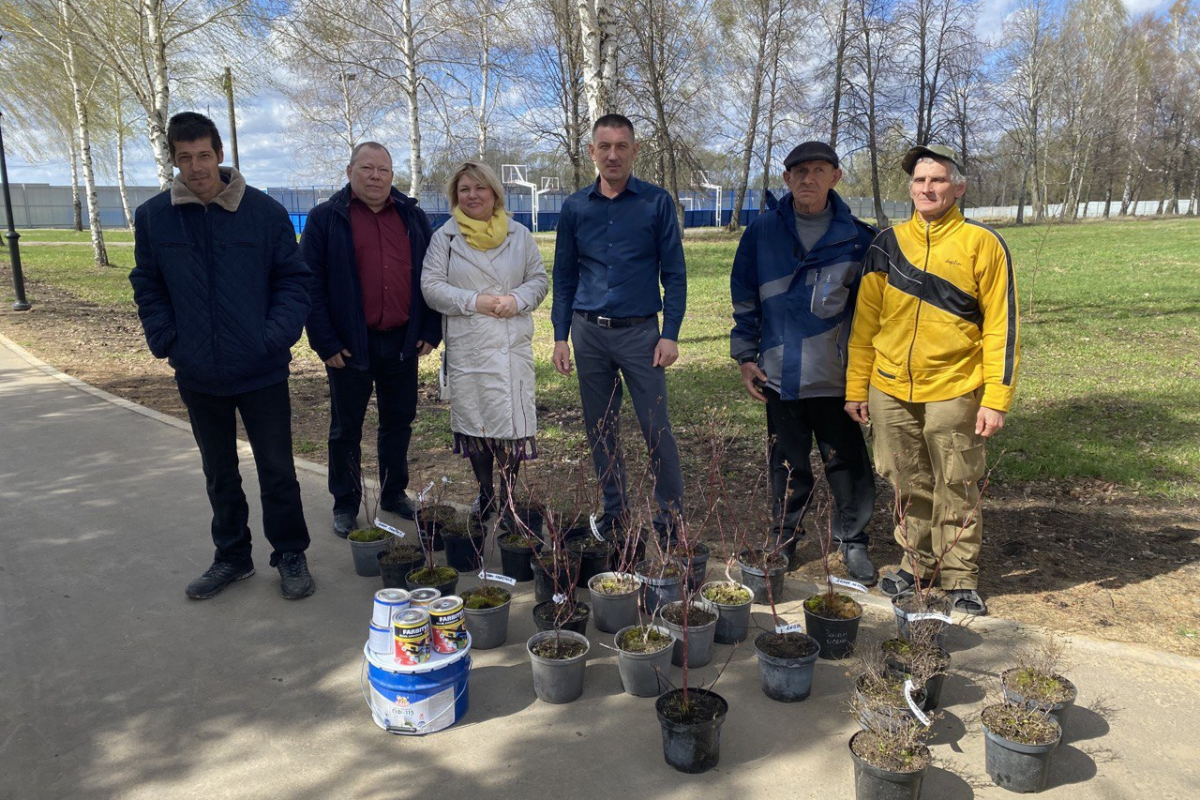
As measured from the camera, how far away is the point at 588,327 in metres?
4.32

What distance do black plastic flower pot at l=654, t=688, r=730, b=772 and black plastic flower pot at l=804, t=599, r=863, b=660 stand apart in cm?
78

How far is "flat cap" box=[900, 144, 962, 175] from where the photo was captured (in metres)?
3.35

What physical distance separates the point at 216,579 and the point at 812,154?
358cm

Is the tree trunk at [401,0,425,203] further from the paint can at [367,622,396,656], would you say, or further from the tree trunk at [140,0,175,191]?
the paint can at [367,622,396,656]

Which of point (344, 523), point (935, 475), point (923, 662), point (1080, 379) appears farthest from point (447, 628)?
Result: point (1080, 379)

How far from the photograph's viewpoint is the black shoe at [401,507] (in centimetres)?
496

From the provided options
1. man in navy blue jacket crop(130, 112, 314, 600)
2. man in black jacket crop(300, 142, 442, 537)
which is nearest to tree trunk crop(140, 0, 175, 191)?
man in black jacket crop(300, 142, 442, 537)

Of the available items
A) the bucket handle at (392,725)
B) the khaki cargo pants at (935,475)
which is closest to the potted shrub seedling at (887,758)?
the khaki cargo pants at (935,475)

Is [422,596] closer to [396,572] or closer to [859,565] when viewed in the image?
[396,572]

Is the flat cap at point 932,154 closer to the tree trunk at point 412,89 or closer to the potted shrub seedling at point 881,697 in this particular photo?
the potted shrub seedling at point 881,697

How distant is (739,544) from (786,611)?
0.59 m

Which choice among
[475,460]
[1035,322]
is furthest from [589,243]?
[1035,322]

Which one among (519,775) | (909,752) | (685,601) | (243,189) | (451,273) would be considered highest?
(243,189)

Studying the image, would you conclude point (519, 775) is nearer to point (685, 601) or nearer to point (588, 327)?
point (685, 601)
